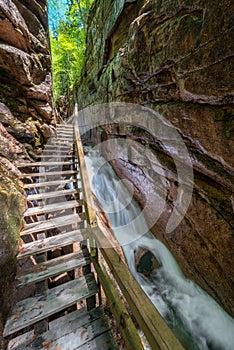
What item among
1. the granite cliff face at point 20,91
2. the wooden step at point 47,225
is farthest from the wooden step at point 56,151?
the wooden step at point 47,225

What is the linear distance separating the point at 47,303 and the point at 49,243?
2.45 feet

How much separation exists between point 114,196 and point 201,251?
11.3 feet

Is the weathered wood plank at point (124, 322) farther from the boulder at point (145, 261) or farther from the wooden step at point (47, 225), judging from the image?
the boulder at point (145, 261)

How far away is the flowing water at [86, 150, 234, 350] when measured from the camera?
239 centimetres

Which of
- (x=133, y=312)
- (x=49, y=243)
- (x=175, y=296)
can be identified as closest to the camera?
(x=133, y=312)

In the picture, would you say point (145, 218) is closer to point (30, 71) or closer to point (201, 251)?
point (201, 251)

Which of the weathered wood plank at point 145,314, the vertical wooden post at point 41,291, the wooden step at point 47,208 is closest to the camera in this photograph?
the weathered wood plank at point 145,314

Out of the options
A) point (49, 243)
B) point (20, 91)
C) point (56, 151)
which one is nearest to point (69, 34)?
point (20, 91)

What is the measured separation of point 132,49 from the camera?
371 cm

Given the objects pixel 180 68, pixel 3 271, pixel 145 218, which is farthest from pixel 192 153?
pixel 3 271

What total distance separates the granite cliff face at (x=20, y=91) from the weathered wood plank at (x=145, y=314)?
178 cm

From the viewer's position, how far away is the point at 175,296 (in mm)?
2949

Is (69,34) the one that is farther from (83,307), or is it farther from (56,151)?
(83,307)

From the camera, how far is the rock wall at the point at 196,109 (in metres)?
1.96
